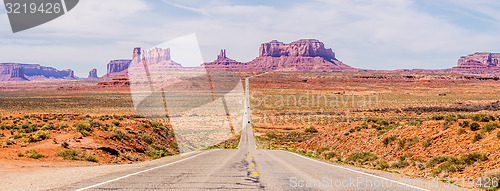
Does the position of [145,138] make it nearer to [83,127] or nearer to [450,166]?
[83,127]

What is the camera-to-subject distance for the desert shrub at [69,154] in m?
15.0

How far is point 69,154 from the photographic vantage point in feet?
50.0

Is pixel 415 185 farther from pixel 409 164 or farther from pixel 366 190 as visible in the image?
pixel 409 164

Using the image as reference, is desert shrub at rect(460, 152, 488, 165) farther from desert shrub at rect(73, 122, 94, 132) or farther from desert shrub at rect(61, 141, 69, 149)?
desert shrub at rect(73, 122, 94, 132)

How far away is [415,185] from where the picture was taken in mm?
9094

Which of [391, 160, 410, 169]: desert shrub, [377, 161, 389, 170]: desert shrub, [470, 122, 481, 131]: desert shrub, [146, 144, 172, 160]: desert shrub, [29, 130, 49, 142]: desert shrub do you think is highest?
[470, 122, 481, 131]: desert shrub

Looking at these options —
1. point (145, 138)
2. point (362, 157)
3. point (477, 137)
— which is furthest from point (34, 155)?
point (477, 137)

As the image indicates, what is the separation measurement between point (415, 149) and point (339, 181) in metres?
9.03

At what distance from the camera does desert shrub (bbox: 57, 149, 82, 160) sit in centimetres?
1495

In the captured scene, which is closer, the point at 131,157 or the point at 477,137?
the point at 477,137

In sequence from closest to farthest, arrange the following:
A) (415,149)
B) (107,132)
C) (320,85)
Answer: (415,149) → (107,132) → (320,85)

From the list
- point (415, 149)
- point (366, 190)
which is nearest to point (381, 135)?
point (415, 149)

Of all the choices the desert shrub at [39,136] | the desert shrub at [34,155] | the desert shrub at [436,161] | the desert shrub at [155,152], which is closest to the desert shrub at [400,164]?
the desert shrub at [436,161]

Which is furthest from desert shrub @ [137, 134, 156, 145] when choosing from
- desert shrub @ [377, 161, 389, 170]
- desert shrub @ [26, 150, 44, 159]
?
desert shrub @ [377, 161, 389, 170]
